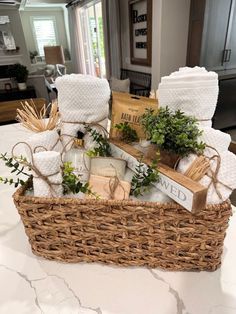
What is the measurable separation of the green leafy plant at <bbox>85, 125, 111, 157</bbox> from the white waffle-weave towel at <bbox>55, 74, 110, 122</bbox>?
0.03 metres

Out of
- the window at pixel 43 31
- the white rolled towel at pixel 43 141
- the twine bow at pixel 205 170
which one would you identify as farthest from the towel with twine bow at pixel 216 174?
the window at pixel 43 31

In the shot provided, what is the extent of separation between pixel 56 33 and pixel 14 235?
7.10m

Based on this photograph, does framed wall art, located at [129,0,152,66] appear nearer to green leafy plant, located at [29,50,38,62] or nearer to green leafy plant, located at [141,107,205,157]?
green leafy plant, located at [141,107,205,157]

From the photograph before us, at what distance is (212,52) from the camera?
2.54 m

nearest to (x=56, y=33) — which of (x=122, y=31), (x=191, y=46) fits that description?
(x=122, y=31)

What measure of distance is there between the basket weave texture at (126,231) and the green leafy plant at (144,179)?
0.06 metres

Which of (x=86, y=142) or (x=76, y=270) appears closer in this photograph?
(x=76, y=270)

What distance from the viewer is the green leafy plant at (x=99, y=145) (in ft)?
1.88

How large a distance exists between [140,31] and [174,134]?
3.17 m

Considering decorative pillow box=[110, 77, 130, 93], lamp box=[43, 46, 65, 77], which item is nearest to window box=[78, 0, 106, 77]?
lamp box=[43, 46, 65, 77]

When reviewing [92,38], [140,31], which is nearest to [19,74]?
[140,31]

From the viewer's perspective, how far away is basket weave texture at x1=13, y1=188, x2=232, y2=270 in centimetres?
41

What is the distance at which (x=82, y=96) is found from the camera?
0.54 metres

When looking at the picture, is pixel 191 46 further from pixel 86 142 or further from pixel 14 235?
pixel 14 235
